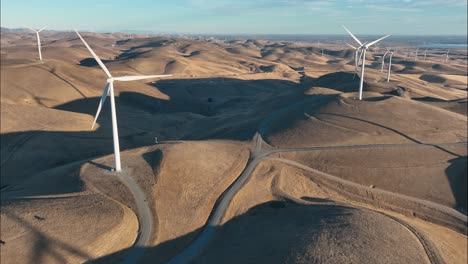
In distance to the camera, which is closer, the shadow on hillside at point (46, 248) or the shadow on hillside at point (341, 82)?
Answer: the shadow on hillside at point (46, 248)

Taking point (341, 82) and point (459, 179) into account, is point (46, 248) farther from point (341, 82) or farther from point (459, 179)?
point (341, 82)

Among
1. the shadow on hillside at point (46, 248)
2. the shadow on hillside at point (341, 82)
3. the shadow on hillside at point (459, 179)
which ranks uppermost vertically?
the shadow on hillside at point (341, 82)

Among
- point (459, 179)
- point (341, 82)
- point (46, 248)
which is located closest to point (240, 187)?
point (46, 248)

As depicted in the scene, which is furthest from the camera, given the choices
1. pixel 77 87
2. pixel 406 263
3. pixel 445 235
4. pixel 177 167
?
pixel 77 87

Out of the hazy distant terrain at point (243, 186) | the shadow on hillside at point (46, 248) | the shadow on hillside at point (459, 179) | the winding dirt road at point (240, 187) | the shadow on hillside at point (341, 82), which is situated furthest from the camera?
the shadow on hillside at point (341, 82)

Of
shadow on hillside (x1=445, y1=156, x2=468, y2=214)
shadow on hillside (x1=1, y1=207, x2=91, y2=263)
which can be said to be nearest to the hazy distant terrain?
shadow on hillside (x1=1, y1=207, x2=91, y2=263)

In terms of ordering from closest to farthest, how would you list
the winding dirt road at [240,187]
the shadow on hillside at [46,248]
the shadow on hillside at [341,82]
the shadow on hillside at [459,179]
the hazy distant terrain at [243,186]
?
the shadow on hillside at [46,248], the hazy distant terrain at [243,186], the winding dirt road at [240,187], the shadow on hillside at [459,179], the shadow on hillside at [341,82]

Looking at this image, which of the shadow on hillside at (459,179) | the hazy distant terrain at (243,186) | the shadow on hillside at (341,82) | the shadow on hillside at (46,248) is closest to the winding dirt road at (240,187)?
the hazy distant terrain at (243,186)

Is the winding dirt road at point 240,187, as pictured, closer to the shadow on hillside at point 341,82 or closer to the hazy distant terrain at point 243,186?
the hazy distant terrain at point 243,186

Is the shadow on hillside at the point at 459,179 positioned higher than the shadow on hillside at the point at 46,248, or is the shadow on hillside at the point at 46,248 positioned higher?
the shadow on hillside at the point at 46,248

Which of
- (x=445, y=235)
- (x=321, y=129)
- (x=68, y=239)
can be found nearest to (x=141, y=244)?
(x=68, y=239)

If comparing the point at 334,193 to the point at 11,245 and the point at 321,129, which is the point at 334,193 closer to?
the point at 321,129
